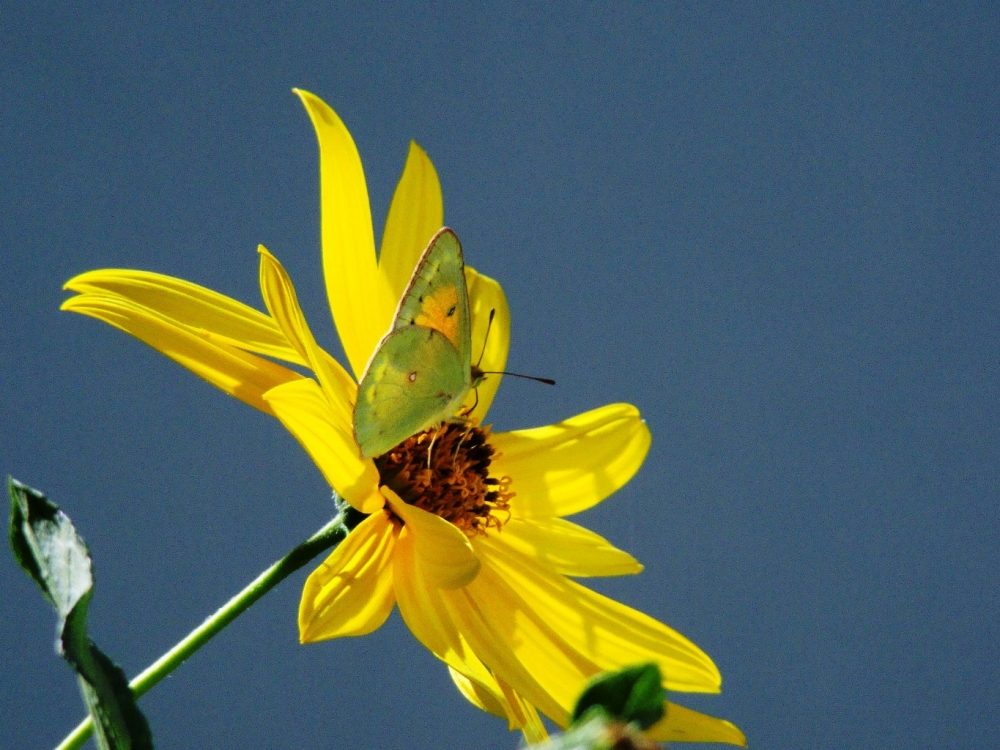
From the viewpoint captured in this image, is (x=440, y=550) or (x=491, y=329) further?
(x=491, y=329)

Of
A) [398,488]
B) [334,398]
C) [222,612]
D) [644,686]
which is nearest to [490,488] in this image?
[398,488]

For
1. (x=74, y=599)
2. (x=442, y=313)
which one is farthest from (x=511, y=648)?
(x=74, y=599)

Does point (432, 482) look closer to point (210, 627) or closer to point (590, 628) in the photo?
point (590, 628)

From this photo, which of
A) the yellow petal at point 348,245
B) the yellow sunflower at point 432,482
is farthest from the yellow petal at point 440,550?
the yellow petal at point 348,245

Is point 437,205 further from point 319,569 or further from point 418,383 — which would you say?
point 319,569

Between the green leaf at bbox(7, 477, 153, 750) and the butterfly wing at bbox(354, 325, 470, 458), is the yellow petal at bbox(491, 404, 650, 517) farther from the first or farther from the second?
the green leaf at bbox(7, 477, 153, 750)

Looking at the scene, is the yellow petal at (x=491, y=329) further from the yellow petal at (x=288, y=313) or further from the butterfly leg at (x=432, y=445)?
the yellow petal at (x=288, y=313)
